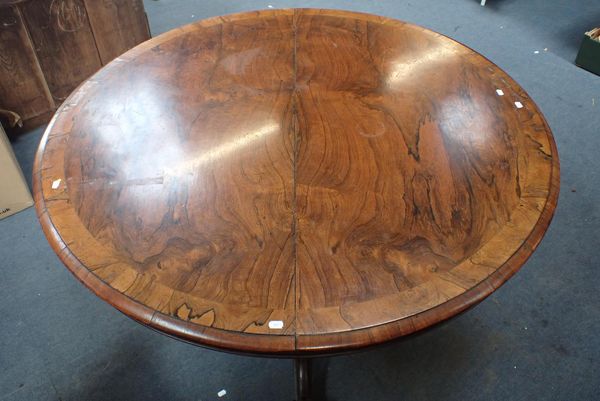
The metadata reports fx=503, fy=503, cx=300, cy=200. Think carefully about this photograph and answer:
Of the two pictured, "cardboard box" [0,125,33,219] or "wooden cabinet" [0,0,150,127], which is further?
"wooden cabinet" [0,0,150,127]

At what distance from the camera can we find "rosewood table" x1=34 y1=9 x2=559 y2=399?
2.62ft

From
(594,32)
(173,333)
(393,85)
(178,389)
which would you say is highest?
(393,85)

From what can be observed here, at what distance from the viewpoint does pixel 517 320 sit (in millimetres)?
1543

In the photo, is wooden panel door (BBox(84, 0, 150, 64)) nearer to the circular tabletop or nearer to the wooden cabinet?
the wooden cabinet

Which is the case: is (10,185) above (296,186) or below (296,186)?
below

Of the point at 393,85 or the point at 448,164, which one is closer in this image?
the point at 448,164

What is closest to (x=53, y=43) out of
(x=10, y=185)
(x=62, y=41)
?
(x=62, y=41)

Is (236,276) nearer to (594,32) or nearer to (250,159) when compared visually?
(250,159)

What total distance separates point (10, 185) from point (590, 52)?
2.67 m

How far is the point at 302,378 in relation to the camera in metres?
1.26

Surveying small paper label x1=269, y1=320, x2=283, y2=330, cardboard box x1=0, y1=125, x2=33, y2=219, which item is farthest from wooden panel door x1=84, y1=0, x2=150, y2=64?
small paper label x1=269, y1=320, x2=283, y2=330

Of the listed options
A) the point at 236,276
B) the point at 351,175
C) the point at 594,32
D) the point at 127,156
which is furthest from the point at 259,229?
the point at 594,32

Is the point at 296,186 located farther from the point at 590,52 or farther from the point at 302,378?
the point at 590,52

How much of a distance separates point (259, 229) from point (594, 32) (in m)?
2.39
